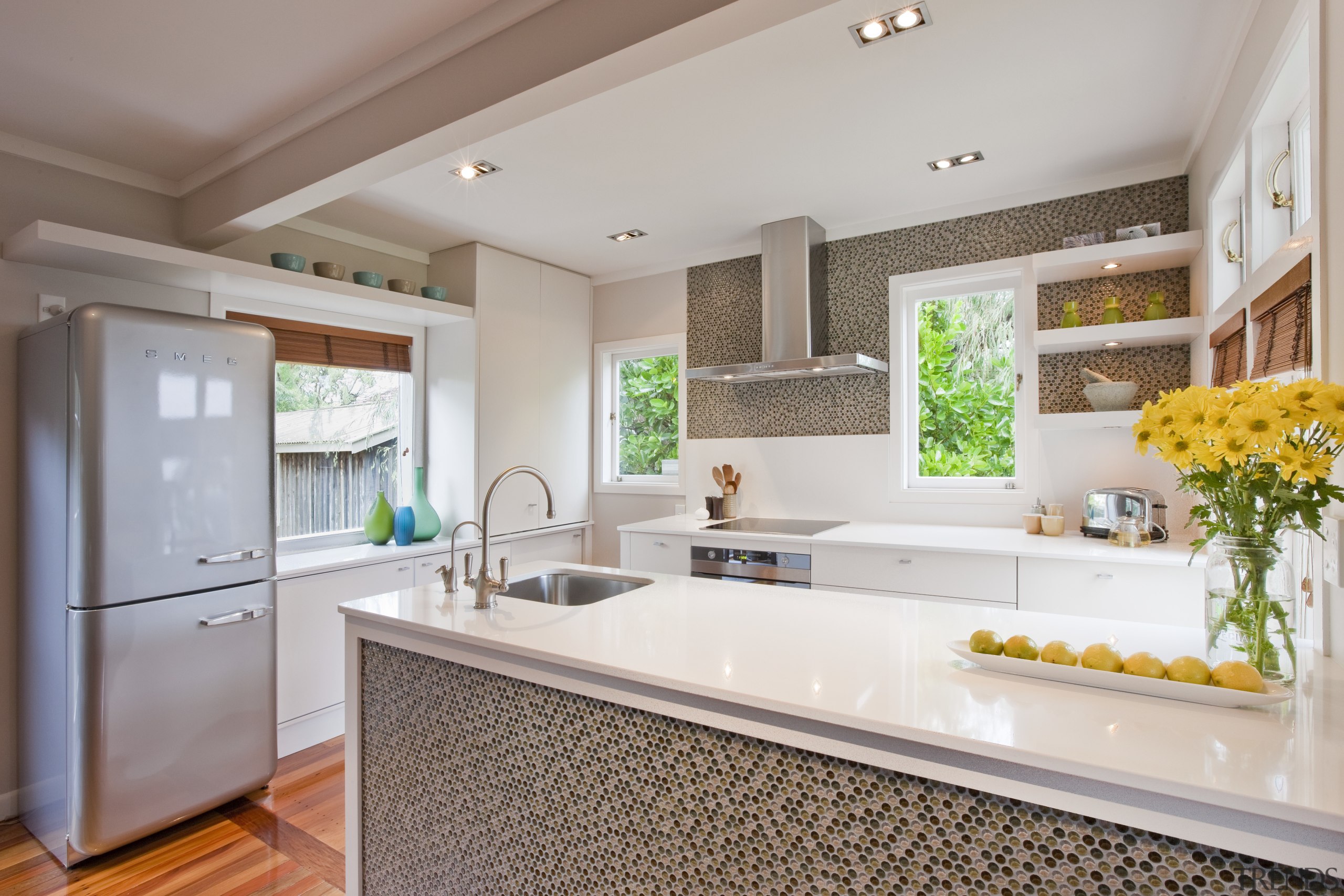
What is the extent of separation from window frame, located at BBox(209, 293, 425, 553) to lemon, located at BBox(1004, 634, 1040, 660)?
312 centimetres

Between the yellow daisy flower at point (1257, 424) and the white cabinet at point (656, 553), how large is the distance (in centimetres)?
246

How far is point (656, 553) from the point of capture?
3432 millimetres

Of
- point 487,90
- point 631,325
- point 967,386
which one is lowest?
point 967,386

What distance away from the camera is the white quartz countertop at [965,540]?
238 cm

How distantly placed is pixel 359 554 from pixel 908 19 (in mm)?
3069

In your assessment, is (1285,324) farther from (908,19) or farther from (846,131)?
(846,131)

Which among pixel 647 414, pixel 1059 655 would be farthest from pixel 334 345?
pixel 1059 655

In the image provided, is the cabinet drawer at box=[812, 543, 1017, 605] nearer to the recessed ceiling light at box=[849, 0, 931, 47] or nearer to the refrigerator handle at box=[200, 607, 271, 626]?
the recessed ceiling light at box=[849, 0, 931, 47]

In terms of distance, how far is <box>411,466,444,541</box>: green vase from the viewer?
367cm

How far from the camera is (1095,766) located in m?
0.87

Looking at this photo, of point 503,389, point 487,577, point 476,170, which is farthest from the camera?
point 503,389

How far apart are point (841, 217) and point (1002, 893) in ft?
10.3

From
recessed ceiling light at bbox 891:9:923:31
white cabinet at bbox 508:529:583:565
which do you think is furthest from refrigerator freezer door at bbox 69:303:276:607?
recessed ceiling light at bbox 891:9:923:31

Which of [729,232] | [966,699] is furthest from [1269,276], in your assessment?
[729,232]
